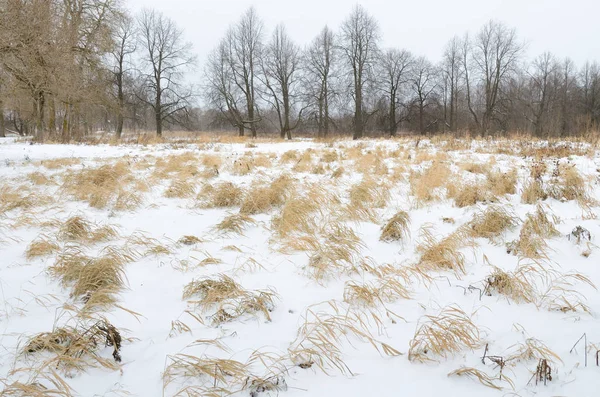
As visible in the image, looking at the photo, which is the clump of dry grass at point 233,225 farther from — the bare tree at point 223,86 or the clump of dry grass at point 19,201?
the bare tree at point 223,86

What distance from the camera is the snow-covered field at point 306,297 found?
57.6 inches

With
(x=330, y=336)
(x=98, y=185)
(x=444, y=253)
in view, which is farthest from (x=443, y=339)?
(x=98, y=185)

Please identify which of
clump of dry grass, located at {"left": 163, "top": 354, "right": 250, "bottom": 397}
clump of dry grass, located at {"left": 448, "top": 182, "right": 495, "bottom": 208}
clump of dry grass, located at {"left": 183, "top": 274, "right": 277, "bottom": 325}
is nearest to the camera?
clump of dry grass, located at {"left": 163, "top": 354, "right": 250, "bottom": 397}

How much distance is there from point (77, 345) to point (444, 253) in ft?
9.17

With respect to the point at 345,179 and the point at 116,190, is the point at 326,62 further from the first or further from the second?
the point at 116,190

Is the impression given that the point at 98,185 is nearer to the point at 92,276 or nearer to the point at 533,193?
the point at 92,276

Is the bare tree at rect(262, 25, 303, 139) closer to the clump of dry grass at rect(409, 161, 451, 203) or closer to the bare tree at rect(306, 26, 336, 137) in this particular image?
the bare tree at rect(306, 26, 336, 137)

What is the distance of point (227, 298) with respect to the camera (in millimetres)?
2076

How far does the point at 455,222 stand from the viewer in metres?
3.48

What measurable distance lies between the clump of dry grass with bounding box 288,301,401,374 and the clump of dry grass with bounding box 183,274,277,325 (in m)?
0.30

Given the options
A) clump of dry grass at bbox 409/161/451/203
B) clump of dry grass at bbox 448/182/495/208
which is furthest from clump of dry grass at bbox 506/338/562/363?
clump of dry grass at bbox 409/161/451/203

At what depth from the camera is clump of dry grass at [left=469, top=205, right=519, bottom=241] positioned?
10.0 feet

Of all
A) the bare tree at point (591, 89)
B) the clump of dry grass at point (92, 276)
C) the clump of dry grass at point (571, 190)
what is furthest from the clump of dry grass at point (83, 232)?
the bare tree at point (591, 89)

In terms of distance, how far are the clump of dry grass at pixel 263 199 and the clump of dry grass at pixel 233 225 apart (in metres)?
0.44
